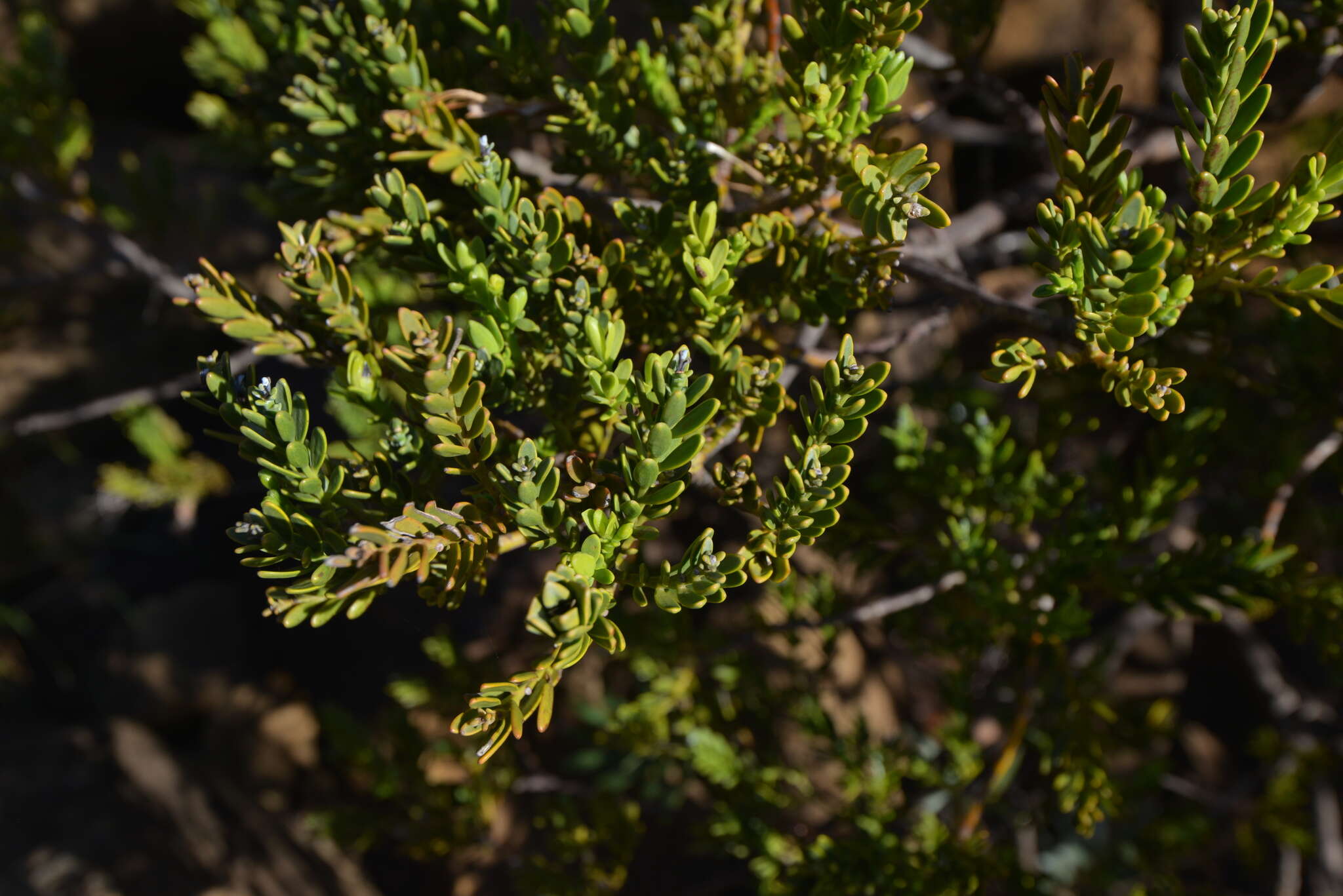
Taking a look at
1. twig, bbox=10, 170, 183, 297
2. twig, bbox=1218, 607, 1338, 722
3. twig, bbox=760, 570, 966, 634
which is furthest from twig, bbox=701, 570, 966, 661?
twig, bbox=10, 170, 183, 297

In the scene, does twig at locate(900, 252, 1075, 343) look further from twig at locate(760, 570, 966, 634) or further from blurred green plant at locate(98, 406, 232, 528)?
blurred green plant at locate(98, 406, 232, 528)

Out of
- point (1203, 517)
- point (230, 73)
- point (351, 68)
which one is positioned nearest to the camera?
point (351, 68)

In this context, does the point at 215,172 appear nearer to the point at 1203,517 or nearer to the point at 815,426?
the point at 815,426

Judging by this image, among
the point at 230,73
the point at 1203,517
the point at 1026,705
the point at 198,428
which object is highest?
the point at 230,73

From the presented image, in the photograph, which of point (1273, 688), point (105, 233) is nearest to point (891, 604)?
point (1273, 688)

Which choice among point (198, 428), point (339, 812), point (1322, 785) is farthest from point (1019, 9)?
point (198, 428)

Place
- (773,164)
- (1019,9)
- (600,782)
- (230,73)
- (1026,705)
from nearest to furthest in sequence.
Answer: (773,164) < (1026,705) < (230,73) < (600,782) < (1019,9)

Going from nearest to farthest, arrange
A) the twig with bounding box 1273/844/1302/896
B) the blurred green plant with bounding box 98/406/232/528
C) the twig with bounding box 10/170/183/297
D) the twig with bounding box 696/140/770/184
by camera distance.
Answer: the twig with bounding box 696/140/770/184
the twig with bounding box 10/170/183/297
the blurred green plant with bounding box 98/406/232/528
the twig with bounding box 1273/844/1302/896

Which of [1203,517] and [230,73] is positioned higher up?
[230,73]

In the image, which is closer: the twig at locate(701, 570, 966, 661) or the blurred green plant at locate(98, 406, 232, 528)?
the twig at locate(701, 570, 966, 661)
